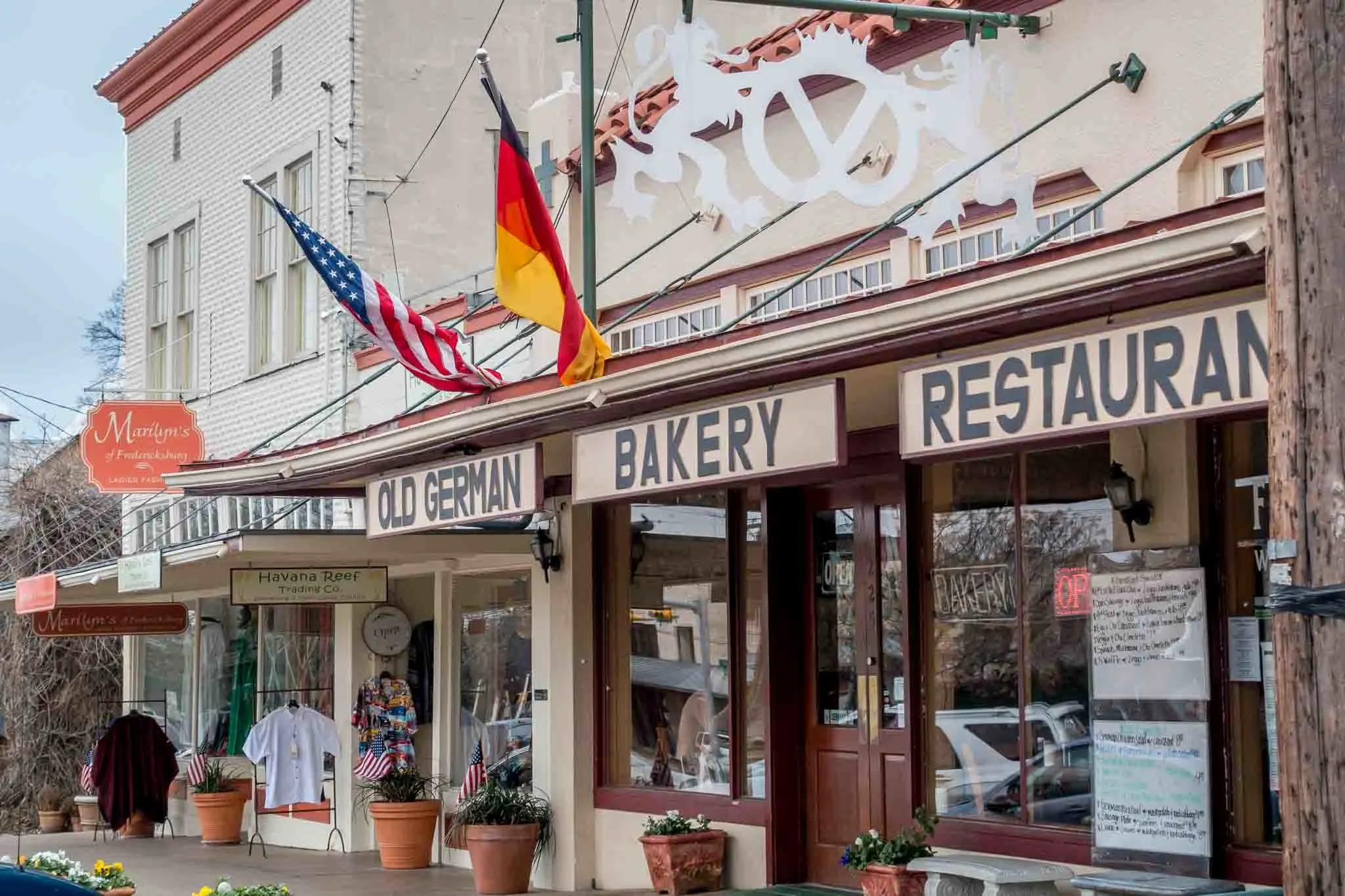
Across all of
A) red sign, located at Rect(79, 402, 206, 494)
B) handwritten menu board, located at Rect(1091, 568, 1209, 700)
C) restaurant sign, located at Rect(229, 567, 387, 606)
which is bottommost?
handwritten menu board, located at Rect(1091, 568, 1209, 700)

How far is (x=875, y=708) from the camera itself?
10.3 metres

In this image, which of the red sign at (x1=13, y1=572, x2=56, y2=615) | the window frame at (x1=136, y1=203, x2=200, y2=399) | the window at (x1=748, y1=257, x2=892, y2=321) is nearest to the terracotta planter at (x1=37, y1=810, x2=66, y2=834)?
the red sign at (x1=13, y1=572, x2=56, y2=615)

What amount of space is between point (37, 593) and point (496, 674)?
564 cm

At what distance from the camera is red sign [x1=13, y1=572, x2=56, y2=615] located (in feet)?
55.1

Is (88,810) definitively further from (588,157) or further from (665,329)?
(588,157)

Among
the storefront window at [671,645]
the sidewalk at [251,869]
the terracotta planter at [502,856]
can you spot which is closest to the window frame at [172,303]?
the sidewalk at [251,869]

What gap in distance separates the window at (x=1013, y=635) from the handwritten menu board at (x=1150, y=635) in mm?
261

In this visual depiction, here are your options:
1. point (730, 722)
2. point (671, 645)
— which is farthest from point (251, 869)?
point (730, 722)

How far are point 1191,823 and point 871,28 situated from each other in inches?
198

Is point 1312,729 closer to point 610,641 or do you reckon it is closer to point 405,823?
point 610,641

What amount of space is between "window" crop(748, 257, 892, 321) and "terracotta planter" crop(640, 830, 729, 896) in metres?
3.23

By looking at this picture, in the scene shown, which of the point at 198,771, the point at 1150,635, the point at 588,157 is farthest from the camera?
the point at 198,771

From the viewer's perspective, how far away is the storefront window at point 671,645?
38.1ft

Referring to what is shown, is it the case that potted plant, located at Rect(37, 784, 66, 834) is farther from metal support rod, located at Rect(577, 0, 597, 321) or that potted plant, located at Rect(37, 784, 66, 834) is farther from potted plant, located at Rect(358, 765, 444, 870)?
metal support rod, located at Rect(577, 0, 597, 321)
